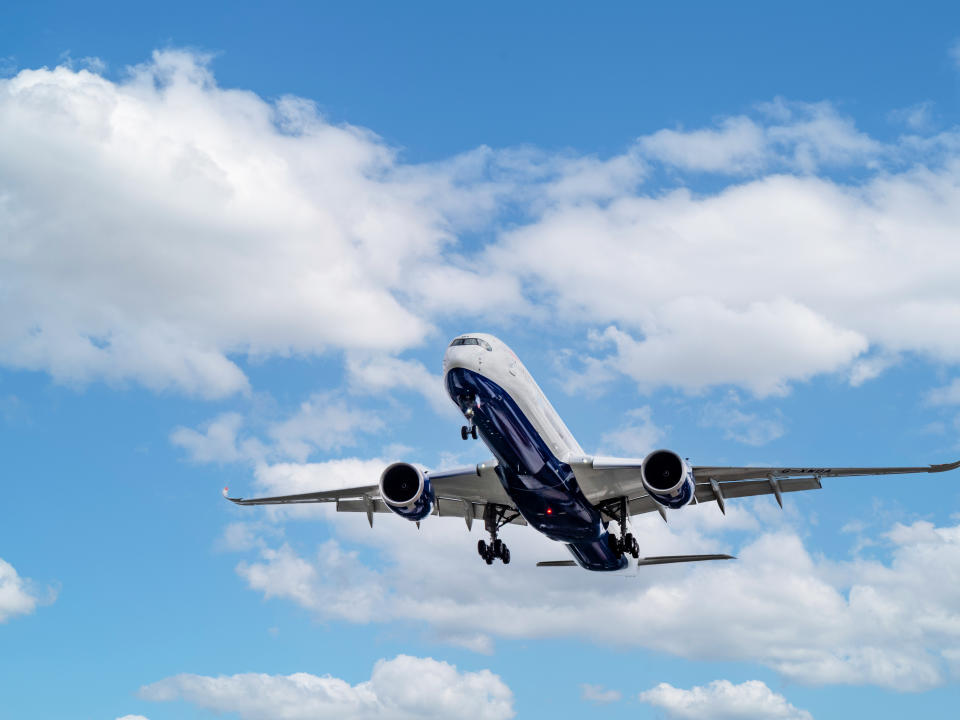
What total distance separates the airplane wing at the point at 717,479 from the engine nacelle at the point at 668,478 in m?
1.28

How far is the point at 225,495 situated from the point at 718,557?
1860 cm

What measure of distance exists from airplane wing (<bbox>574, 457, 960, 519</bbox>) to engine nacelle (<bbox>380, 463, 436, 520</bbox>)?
5290 millimetres

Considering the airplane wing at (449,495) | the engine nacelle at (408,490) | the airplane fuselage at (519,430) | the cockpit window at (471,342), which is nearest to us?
the airplane fuselage at (519,430)

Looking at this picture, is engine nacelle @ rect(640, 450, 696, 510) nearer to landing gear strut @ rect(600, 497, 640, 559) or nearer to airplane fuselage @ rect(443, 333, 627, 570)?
airplane fuselage @ rect(443, 333, 627, 570)

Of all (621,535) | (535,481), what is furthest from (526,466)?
(621,535)

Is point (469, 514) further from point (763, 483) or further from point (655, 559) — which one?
point (763, 483)

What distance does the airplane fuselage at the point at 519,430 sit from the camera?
97.9ft

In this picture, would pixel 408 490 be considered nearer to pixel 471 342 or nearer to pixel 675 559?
pixel 471 342

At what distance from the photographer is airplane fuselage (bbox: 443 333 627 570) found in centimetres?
2983

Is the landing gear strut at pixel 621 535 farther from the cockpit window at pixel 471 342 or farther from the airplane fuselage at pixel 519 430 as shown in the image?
the cockpit window at pixel 471 342

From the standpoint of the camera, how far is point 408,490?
3347 cm

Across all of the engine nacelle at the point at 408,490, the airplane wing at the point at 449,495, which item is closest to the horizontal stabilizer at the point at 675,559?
the airplane wing at the point at 449,495

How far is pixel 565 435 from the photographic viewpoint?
33.8m

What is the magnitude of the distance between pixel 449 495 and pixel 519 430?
26.6ft
